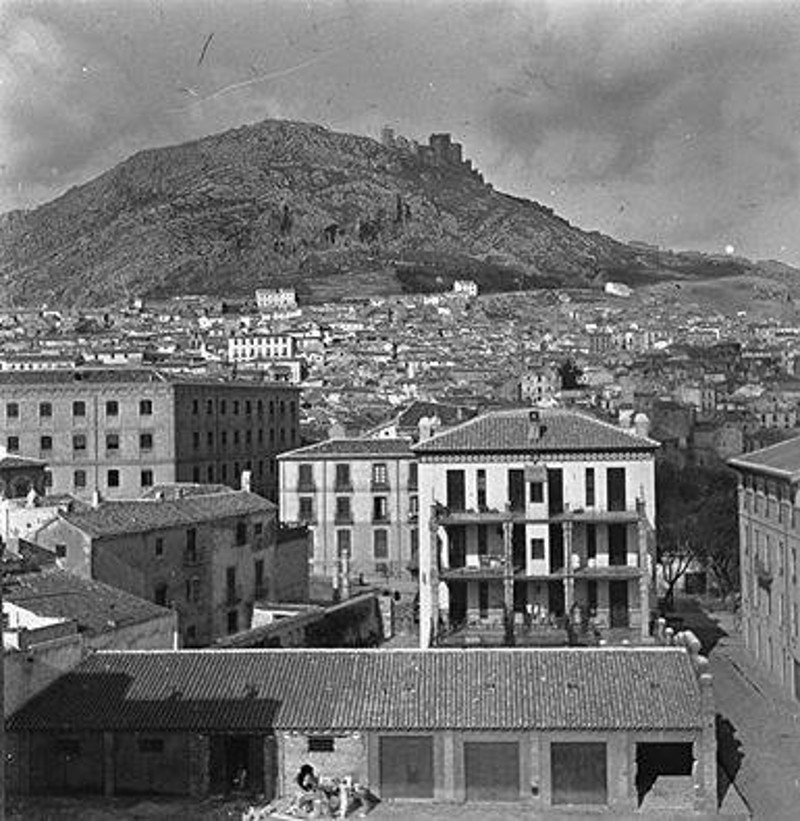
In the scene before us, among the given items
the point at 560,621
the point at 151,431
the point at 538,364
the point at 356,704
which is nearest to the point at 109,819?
the point at 356,704

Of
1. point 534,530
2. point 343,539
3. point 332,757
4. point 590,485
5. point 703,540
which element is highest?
point 590,485

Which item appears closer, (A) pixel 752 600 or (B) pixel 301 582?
(A) pixel 752 600

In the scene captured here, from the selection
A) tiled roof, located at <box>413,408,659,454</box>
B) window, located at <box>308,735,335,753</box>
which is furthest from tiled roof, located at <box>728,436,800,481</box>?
window, located at <box>308,735,335,753</box>

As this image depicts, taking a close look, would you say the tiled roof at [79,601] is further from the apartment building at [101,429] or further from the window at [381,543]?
the apartment building at [101,429]

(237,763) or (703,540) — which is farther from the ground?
(703,540)

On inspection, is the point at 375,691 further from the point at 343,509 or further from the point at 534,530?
the point at 343,509

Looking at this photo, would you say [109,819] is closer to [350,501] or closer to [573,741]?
[573,741]

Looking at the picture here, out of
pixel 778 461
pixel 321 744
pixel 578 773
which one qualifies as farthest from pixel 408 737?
pixel 778 461
